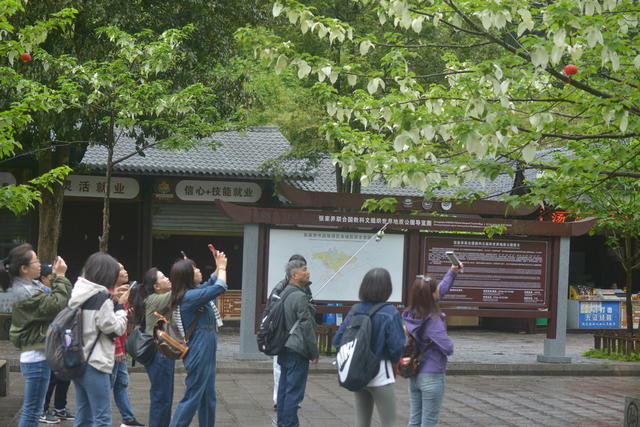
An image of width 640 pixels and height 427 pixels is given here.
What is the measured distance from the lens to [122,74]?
1458cm

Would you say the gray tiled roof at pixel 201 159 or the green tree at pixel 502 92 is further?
the gray tiled roof at pixel 201 159

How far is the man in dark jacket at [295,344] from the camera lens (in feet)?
27.4

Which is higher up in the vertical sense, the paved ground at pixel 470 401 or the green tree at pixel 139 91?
the green tree at pixel 139 91

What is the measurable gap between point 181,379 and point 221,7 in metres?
7.41

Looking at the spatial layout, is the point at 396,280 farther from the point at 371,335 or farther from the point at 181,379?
the point at 371,335

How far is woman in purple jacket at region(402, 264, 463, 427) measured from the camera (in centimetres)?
802

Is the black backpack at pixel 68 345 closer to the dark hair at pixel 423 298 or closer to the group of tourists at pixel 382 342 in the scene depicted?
the group of tourists at pixel 382 342

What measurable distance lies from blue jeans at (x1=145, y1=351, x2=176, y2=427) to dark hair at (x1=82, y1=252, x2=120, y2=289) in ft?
5.57

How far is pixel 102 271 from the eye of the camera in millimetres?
6938

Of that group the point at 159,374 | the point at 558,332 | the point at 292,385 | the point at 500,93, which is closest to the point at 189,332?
the point at 159,374

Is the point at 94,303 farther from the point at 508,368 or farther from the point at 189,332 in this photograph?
the point at 508,368

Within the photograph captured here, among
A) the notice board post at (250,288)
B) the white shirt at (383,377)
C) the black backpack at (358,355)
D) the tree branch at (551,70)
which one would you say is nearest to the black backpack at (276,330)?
the black backpack at (358,355)

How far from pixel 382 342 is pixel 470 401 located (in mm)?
5449

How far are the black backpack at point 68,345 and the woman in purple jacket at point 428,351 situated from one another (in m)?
2.89
